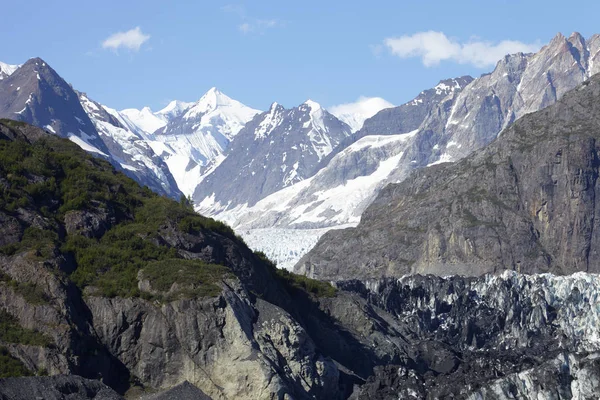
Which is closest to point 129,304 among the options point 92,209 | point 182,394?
point 182,394

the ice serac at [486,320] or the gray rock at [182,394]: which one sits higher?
the ice serac at [486,320]

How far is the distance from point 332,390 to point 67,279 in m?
19.8

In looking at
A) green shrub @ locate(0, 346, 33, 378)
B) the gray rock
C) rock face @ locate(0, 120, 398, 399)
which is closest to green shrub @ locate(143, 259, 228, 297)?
rock face @ locate(0, 120, 398, 399)

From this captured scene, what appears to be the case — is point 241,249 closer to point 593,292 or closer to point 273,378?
point 273,378

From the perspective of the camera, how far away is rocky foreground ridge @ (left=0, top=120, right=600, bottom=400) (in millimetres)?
90000

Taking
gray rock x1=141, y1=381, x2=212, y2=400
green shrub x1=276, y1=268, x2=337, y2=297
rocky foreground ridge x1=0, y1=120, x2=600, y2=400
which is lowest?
gray rock x1=141, y1=381, x2=212, y2=400

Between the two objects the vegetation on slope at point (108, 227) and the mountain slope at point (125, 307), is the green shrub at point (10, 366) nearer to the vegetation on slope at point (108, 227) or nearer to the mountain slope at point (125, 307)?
the mountain slope at point (125, 307)

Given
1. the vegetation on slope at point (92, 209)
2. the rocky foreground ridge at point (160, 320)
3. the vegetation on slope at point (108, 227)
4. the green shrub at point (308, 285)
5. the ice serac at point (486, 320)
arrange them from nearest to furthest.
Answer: the rocky foreground ridge at point (160, 320) < the vegetation on slope at point (108, 227) < the vegetation on slope at point (92, 209) < the ice serac at point (486, 320) < the green shrub at point (308, 285)

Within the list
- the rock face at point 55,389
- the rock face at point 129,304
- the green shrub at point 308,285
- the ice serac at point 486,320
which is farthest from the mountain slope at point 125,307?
the green shrub at point 308,285

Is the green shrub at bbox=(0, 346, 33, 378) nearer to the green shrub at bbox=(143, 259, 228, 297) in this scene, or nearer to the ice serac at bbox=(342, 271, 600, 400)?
the green shrub at bbox=(143, 259, 228, 297)

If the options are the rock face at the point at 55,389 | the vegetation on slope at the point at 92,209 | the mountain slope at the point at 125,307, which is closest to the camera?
the rock face at the point at 55,389

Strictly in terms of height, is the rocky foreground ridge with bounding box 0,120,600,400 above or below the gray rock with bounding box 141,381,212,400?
above

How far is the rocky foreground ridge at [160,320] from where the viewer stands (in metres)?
90.0

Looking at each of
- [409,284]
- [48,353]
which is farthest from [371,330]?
[409,284]
